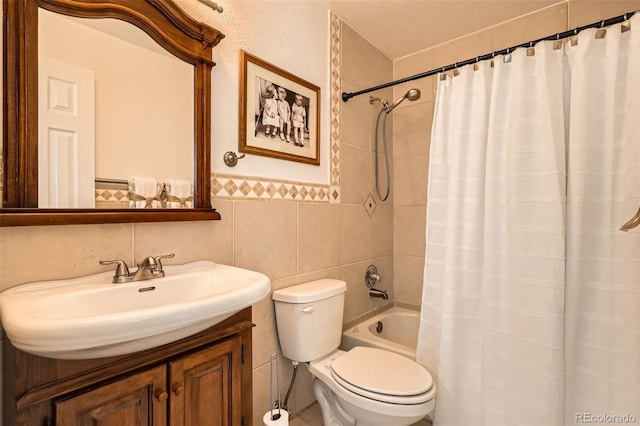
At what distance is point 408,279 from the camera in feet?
7.80

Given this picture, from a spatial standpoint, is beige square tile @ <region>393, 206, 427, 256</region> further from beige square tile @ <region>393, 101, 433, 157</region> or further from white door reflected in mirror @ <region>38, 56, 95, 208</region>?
white door reflected in mirror @ <region>38, 56, 95, 208</region>

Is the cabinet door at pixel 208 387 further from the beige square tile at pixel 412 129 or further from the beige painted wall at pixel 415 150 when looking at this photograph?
the beige square tile at pixel 412 129

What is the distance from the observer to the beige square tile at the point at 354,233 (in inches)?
77.2

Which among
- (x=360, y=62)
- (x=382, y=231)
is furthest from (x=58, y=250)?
(x=360, y=62)

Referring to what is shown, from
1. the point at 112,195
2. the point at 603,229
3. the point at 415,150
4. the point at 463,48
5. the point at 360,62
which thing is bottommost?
the point at 603,229

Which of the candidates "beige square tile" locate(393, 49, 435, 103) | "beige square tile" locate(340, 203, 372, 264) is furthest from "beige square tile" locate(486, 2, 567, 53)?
"beige square tile" locate(340, 203, 372, 264)

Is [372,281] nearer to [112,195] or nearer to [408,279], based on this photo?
[408,279]

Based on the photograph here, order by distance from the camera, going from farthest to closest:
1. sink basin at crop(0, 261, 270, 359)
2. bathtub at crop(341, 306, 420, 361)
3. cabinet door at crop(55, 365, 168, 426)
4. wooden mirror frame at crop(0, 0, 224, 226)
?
bathtub at crop(341, 306, 420, 361)
wooden mirror frame at crop(0, 0, 224, 226)
cabinet door at crop(55, 365, 168, 426)
sink basin at crop(0, 261, 270, 359)

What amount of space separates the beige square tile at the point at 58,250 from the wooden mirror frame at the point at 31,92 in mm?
58

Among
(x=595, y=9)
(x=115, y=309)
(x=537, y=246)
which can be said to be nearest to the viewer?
(x=115, y=309)

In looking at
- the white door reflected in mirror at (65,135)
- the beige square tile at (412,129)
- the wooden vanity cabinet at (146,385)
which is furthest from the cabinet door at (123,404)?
the beige square tile at (412,129)

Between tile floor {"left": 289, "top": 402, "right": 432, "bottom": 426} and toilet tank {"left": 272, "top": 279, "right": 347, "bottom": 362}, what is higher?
toilet tank {"left": 272, "top": 279, "right": 347, "bottom": 362}

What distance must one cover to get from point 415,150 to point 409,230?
62 centimetres

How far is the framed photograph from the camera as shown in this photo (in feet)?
4.64
